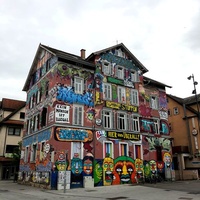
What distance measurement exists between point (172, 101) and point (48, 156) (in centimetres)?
2467

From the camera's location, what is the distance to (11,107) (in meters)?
43.7

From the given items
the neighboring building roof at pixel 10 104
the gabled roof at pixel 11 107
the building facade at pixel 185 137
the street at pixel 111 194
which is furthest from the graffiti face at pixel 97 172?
the neighboring building roof at pixel 10 104

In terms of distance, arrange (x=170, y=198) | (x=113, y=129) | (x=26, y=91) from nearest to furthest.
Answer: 1. (x=170, y=198)
2. (x=113, y=129)
3. (x=26, y=91)

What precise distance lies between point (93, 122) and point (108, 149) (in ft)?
10.8

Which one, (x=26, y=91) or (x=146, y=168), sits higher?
(x=26, y=91)

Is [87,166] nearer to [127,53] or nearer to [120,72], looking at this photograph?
[120,72]

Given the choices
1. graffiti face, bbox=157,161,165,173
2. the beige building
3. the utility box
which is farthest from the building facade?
the beige building

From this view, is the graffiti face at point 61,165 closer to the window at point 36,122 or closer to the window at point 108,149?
the window at point 108,149

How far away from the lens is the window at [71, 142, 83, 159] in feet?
73.4

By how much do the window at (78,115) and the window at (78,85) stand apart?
5.59 ft

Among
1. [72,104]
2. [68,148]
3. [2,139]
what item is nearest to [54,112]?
[72,104]

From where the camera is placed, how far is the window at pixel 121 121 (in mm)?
26612

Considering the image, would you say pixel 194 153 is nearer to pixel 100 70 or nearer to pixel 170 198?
pixel 100 70

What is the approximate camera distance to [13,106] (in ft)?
145
